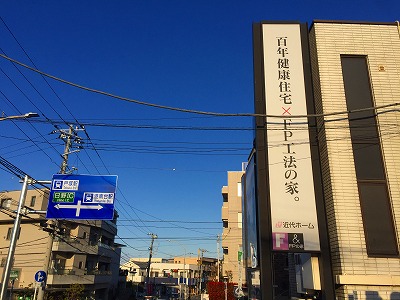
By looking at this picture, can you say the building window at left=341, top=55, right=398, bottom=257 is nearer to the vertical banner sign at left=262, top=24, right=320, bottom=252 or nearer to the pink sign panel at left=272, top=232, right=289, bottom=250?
the vertical banner sign at left=262, top=24, right=320, bottom=252

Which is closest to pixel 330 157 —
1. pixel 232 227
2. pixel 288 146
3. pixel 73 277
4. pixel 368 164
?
pixel 368 164

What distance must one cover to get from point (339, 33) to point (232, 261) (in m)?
37.6

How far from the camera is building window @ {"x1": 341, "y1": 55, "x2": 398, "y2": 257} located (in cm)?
1039

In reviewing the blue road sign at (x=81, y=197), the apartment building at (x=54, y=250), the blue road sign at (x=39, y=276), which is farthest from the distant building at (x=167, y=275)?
the blue road sign at (x=81, y=197)

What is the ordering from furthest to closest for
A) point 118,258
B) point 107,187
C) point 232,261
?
1. point 118,258
2. point 232,261
3. point 107,187

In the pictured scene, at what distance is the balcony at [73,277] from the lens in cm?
3419

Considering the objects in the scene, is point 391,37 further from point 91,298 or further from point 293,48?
point 91,298

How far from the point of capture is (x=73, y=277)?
36.6 m

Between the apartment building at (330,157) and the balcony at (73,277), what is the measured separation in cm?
2889

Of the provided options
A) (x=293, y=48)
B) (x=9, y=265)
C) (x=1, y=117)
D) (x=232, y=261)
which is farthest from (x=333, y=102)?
(x=232, y=261)

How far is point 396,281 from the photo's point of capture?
9633 mm

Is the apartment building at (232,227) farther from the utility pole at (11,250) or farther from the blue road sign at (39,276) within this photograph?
the utility pole at (11,250)

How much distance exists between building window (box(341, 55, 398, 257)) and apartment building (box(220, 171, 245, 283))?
34.2 m

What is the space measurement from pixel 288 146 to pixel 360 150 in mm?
2368
